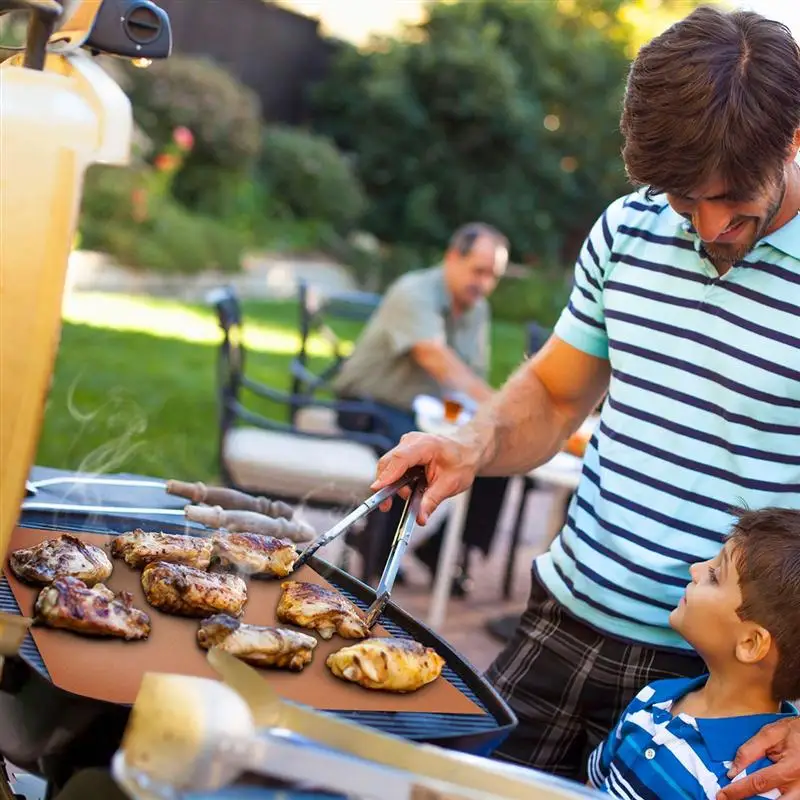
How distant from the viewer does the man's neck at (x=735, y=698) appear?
75.1 inches

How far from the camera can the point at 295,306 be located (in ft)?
39.5

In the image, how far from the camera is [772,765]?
1736 millimetres

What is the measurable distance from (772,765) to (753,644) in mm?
207

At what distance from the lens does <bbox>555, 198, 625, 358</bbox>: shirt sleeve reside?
2.18 meters

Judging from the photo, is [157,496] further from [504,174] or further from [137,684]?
[504,174]

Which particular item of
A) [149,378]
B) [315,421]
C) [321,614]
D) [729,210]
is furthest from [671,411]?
[149,378]

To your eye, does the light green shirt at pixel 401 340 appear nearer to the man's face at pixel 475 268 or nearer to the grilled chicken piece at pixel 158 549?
the man's face at pixel 475 268

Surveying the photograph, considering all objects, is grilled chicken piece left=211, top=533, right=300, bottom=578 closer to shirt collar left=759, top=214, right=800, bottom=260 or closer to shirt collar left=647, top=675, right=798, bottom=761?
shirt collar left=647, top=675, right=798, bottom=761

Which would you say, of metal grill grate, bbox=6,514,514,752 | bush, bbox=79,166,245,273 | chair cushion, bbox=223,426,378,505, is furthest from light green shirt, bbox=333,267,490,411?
bush, bbox=79,166,245,273

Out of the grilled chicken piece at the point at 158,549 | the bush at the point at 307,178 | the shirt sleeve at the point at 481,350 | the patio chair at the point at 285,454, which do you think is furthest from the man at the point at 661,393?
the bush at the point at 307,178

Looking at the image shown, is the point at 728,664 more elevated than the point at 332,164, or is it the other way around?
the point at 332,164

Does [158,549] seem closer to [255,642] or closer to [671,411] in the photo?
[255,642]

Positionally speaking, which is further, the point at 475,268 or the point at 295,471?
the point at 475,268

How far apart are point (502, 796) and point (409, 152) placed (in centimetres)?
1526
